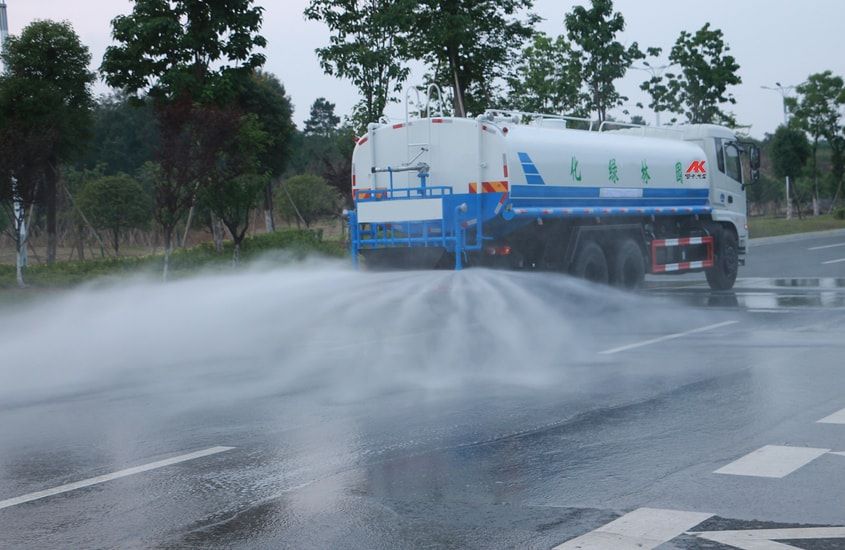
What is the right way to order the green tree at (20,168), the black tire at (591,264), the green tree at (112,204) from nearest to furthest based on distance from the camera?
the black tire at (591,264), the green tree at (20,168), the green tree at (112,204)

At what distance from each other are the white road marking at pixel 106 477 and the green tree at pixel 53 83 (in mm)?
19857

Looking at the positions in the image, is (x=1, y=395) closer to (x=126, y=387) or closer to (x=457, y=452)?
(x=126, y=387)

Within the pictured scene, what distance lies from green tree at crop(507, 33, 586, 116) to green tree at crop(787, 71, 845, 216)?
79.4 ft

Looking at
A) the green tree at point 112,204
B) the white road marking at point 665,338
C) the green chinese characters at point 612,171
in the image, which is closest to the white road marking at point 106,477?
the white road marking at point 665,338

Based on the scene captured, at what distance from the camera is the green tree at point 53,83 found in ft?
85.8

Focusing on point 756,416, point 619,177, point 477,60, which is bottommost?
point 756,416

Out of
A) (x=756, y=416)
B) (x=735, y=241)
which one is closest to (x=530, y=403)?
(x=756, y=416)

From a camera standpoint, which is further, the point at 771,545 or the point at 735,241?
the point at 735,241

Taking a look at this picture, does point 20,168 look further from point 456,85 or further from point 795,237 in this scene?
point 795,237

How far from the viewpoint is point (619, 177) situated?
17953 millimetres

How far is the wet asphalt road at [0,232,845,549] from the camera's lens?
5555 millimetres

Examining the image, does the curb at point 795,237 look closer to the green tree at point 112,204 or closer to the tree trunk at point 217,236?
the tree trunk at point 217,236

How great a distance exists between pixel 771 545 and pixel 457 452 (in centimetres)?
254

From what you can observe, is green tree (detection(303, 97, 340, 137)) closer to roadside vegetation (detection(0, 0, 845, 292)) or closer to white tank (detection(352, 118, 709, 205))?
roadside vegetation (detection(0, 0, 845, 292))
